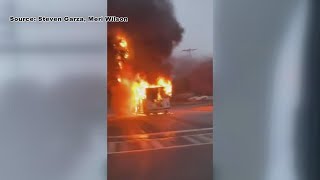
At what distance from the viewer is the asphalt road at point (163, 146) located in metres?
1.85

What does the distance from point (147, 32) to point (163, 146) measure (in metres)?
0.64

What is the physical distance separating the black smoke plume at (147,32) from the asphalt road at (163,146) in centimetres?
26

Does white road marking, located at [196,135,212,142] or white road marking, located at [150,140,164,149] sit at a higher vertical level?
white road marking, located at [196,135,212,142]

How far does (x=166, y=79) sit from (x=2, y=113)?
870mm

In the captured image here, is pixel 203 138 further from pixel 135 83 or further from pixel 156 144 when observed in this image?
pixel 135 83

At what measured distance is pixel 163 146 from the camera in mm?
1920

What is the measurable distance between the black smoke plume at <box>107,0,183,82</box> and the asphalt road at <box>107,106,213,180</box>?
260 mm

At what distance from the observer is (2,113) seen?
173cm

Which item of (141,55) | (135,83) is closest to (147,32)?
(141,55)

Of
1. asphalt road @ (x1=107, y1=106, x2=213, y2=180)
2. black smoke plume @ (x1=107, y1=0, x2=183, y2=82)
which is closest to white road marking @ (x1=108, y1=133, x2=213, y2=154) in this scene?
asphalt road @ (x1=107, y1=106, x2=213, y2=180)

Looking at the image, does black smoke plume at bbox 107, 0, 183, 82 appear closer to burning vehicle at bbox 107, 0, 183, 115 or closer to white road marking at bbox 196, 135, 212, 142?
burning vehicle at bbox 107, 0, 183, 115

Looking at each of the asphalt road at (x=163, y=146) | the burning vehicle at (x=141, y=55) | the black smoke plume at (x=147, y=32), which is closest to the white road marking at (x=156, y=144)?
the asphalt road at (x=163, y=146)

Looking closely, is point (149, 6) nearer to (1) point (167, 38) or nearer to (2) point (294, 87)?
(1) point (167, 38)

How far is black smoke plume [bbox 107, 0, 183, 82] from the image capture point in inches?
72.3
